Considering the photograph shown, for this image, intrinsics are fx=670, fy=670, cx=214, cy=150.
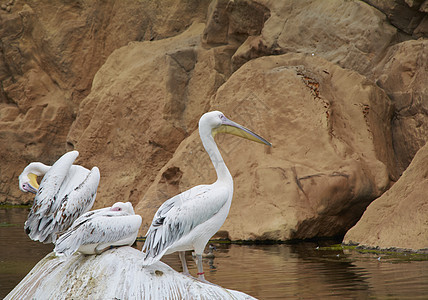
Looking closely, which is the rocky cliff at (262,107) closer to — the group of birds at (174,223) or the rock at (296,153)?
the rock at (296,153)

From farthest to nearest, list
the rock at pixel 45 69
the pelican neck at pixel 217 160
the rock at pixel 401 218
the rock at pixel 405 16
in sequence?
the rock at pixel 45 69
the rock at pixel 405 16
the rock at pixel 401 218
the pelican neck at pixel 217 160

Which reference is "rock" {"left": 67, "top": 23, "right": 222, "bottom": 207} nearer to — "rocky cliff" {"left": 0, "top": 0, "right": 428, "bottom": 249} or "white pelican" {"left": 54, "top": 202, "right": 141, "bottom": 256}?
"rocky cliff" {"left": 0, "top": 0, "right": 428, "bottom": 249}

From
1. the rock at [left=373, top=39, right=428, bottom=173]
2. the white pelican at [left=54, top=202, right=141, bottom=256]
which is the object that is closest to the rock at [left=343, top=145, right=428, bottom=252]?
the rock at [left=373, top=39, right=428, bottom=173]

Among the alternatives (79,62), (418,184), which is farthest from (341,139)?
(79,62)

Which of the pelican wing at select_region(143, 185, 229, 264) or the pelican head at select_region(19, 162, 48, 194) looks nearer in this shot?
the pelican wing at select_region(143, 185, 229, 264)

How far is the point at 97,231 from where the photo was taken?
530 cm

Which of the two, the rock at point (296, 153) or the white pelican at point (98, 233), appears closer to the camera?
the white pelican at point (98, 233)

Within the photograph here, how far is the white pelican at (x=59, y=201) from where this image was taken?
6.44 metres

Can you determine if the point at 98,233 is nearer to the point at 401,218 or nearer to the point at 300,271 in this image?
the point at 300,271

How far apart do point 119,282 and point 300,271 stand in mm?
2811

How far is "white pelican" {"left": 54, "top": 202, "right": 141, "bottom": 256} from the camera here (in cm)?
525

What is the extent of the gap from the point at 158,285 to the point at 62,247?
0.82 metres

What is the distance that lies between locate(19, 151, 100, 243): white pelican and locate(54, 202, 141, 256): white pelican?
0.95m

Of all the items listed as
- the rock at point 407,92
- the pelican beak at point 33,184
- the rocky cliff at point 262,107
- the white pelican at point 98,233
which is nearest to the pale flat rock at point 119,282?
the white pelican at point 98,233
